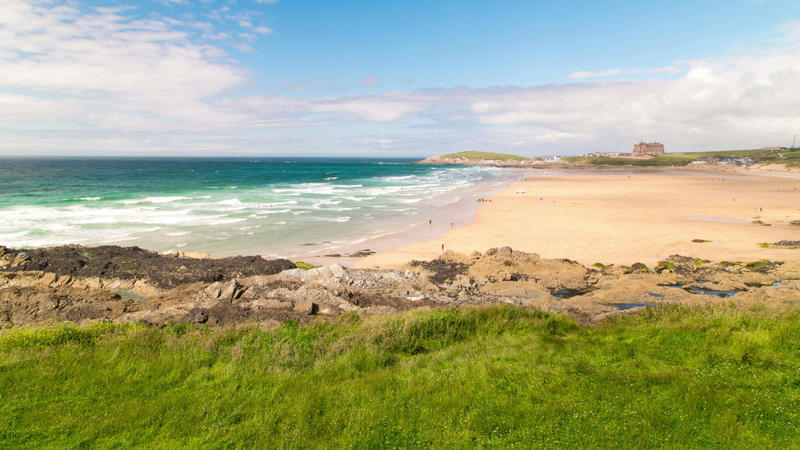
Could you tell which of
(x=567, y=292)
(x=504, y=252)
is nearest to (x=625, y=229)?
(x=504, y=252)

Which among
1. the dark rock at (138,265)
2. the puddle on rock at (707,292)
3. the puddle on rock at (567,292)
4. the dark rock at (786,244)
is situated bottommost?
the puddle on rock at (567,292)

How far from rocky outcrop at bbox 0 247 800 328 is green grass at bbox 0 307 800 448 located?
2287 millimetres

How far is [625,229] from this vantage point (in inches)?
1233

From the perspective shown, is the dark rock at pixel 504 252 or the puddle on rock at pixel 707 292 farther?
the dark rock at pixel 504 252

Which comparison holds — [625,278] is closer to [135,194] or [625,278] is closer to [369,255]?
[369,255]

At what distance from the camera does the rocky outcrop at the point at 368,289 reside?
12.4 m

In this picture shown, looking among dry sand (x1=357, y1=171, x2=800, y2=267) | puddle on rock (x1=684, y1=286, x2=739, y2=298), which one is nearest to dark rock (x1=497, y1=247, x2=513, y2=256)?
dry sand (x1=357, y1=171, x2=800, y2=267)

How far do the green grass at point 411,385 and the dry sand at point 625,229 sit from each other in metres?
13.5

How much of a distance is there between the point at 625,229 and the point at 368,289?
80.1ft

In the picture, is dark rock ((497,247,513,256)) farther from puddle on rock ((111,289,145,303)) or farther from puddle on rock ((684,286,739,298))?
puddle on rock ((111,289,145,303))

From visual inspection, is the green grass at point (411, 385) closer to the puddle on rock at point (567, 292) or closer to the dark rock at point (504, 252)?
the puddle on rock at point (567, 292)

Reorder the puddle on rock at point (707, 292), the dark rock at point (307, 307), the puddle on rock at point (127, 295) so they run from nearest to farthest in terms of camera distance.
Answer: the dark rock at point (307, 307) → the puddle on rock at point (707, 292) → the puddle on rock at point (127, 295)

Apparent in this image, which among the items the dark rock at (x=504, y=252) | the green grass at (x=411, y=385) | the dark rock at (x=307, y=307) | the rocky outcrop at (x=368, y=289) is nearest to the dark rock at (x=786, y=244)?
the rocky outcrop at (x=368, y=289)

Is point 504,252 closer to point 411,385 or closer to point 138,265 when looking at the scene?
point 411,385
